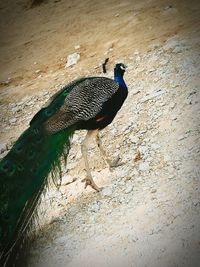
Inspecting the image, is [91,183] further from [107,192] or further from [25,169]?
[25,169]

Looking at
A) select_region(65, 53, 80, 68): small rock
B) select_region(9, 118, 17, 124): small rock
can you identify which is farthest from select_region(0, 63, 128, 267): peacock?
select_region(65, 53, 80, 68): small rock

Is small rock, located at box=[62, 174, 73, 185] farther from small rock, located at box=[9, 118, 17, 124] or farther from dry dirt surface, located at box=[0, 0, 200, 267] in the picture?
Result: small rock, located at box=[9, 118, 17, 124]

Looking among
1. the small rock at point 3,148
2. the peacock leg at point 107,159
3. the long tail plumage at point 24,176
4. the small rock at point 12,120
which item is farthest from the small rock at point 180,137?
the small rock at point 12,120

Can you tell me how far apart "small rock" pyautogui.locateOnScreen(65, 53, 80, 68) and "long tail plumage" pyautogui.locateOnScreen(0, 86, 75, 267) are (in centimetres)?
250

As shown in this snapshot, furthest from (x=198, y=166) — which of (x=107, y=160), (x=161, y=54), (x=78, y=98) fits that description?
(x=161, y=54)

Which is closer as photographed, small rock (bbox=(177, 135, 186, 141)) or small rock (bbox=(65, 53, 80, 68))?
small rock (bbox=(177, 135, 186, 141))

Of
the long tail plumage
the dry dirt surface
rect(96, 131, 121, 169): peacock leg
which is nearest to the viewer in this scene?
the long tail plumage

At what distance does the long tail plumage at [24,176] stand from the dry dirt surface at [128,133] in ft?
0.78

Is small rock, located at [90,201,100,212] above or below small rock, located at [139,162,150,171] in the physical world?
below

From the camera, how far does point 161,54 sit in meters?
5.02

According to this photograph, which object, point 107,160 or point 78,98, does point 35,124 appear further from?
point 107,160

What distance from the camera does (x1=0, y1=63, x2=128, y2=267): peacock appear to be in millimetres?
2922

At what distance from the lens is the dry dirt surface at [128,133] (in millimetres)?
3020

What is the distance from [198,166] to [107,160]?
0.97 meters
